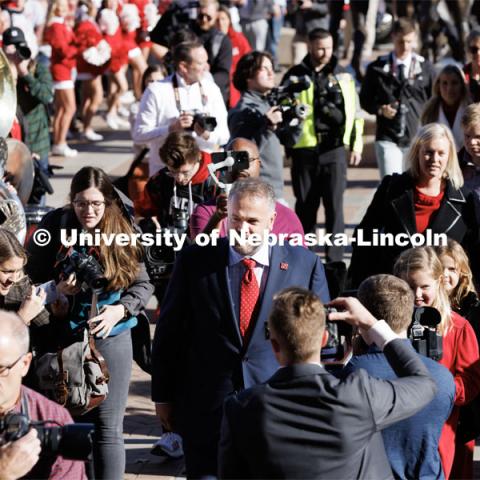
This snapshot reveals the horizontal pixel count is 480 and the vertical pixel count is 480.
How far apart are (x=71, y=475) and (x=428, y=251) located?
240 cm

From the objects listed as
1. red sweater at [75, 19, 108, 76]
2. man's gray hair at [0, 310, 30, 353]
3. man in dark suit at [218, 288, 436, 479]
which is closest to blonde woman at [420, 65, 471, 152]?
man in dark suit at [218, 288, 436, 479]

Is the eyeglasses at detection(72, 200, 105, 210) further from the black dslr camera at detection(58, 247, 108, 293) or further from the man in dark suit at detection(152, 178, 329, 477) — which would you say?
the man in dark suit at detection(152, 178, 329, 477)

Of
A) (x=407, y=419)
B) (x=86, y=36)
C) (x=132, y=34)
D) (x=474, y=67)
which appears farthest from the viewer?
(x=132, y=34)

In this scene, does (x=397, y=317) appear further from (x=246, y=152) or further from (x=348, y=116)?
(x=348, y=116)

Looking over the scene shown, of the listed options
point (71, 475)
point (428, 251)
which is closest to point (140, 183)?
point (428, 251)

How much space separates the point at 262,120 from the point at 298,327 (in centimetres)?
Result: 550

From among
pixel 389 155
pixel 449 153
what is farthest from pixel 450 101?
pixel 449 153

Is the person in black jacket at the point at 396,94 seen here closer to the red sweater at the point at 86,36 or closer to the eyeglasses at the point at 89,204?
the eyeglasses at the point at 89,204

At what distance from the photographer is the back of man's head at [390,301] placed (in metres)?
4.84

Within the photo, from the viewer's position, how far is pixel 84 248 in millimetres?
6145

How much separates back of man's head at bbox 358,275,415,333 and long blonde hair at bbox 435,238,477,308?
1640mm

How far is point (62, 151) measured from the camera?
1515 cm

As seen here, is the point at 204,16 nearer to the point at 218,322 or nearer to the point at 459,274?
the point at 459,274

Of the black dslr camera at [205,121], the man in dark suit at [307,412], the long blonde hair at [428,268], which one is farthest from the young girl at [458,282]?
the black dslr camera at [205,121]
